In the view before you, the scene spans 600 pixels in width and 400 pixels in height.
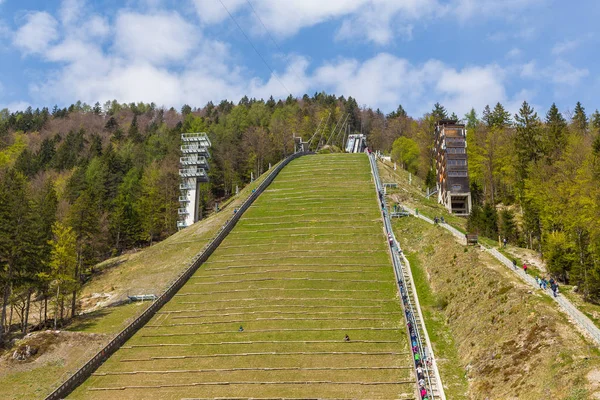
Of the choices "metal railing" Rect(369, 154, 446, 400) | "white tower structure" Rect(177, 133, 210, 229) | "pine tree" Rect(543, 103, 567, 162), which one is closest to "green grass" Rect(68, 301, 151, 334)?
"metal railing" Rect(369, 154, 446, 400)

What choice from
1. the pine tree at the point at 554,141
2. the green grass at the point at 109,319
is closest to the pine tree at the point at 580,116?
the pine tree at the point at 554,141

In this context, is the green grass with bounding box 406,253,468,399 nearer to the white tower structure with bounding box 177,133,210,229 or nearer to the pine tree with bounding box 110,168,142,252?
the white tower structure with bounding box 177,133,210,229

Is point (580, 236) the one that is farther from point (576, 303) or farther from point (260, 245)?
point (260, 245)

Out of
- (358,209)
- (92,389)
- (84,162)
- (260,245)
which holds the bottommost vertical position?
(92,389)

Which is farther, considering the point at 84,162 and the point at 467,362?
the point at 84,162

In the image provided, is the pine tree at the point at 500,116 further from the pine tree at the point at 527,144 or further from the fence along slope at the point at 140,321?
the fence along slope at the point at 140,321

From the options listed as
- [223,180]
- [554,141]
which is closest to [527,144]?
[554,141]

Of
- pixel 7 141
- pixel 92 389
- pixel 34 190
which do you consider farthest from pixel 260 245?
pixel 7 141
